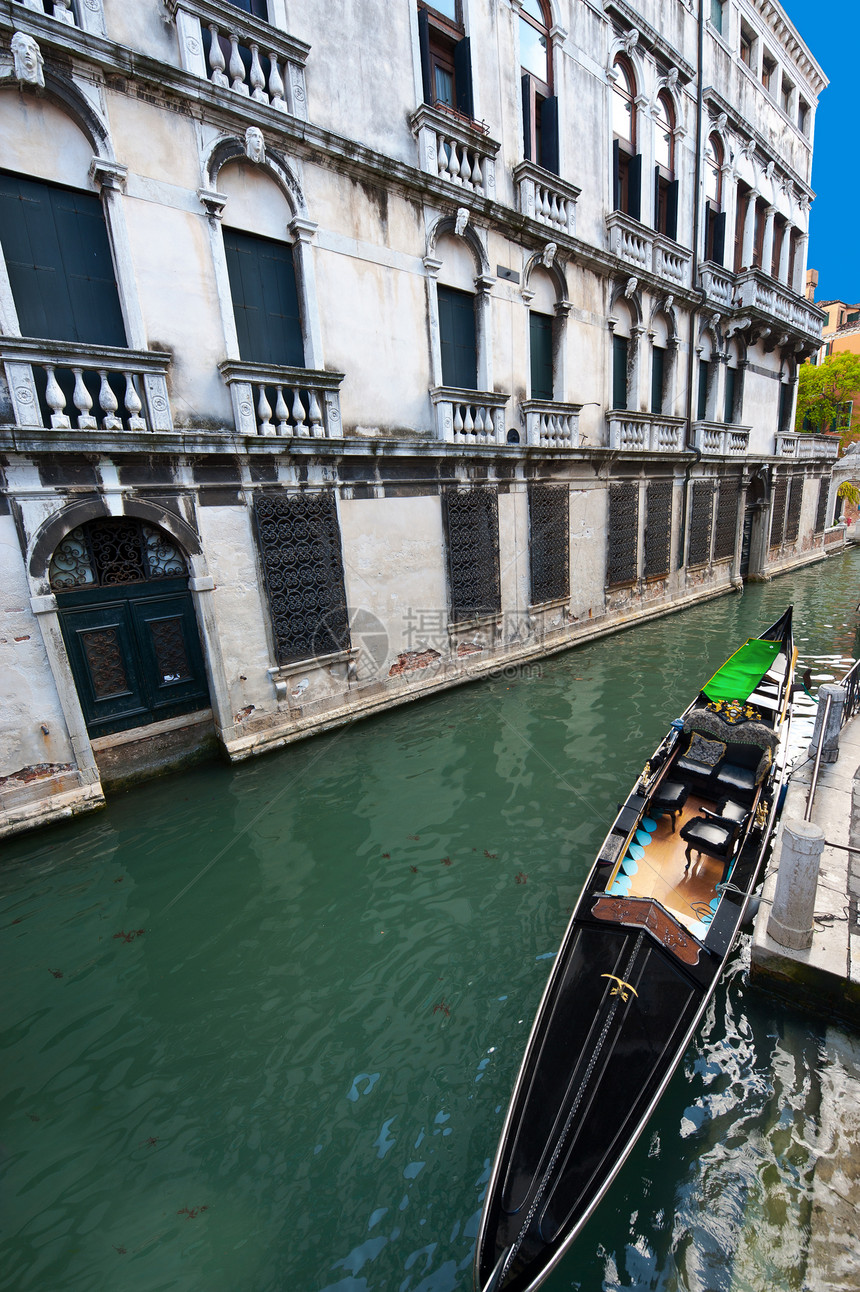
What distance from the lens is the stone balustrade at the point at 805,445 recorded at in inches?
668

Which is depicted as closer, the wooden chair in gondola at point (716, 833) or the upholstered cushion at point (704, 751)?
the wooden chair in gondola at point (716, 833)

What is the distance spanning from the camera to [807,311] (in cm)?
1653

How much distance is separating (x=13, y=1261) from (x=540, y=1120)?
2.46 metres

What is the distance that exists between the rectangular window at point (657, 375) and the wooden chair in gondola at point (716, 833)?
10.9 m

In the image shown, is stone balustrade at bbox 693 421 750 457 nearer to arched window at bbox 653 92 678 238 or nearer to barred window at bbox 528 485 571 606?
arched window at bbox 653 92 678 238

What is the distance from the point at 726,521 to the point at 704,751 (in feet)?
40.2

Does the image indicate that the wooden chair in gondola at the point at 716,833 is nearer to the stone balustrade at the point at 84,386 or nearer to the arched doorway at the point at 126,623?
the arched doorway at the point at 126,623

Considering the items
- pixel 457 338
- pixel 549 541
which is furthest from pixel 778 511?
pixel 457 338

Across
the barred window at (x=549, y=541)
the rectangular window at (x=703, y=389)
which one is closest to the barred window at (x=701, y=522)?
the rectangular window at (x=703, y=389)

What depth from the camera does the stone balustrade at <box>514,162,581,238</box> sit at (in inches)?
335

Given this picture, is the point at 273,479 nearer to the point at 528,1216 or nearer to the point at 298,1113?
the point at 298,1113

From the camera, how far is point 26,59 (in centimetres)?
459

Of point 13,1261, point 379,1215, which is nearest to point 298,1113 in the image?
point 379,1215

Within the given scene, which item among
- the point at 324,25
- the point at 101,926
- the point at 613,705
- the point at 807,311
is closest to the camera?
the point at 101,926
